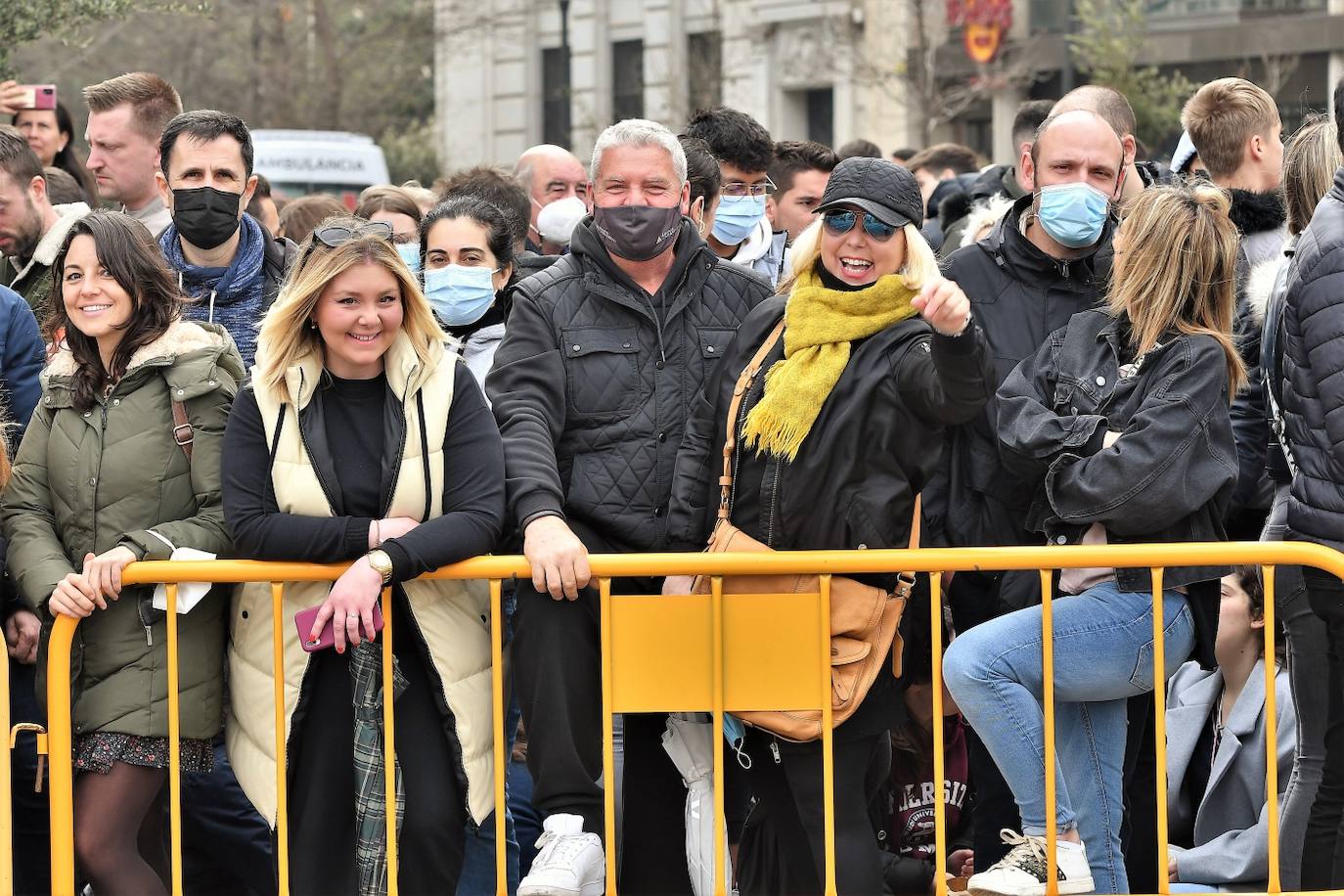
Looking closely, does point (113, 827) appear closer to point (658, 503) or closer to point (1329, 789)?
point (658, 503)

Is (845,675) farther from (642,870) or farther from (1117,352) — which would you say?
(1117,352)

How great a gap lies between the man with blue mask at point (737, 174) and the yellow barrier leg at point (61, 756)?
3090 millimetres

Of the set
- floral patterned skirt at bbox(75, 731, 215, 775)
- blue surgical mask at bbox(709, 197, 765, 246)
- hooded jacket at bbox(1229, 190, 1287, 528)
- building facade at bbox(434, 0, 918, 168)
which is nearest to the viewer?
floral patterned skirt at bbox(75, 731, 215, 775)

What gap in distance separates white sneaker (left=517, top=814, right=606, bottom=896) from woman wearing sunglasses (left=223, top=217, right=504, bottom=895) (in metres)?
0.22

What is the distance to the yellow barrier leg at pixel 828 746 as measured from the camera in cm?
432

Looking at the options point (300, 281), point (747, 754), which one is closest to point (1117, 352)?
point (747, 754)

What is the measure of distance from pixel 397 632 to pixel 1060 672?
1770mm

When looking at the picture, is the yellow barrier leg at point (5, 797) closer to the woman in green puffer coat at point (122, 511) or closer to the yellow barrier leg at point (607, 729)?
the woman in green puffer coat at point (122, 511)

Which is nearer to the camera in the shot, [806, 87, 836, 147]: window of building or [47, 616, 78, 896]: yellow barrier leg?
[47, 616, 78, 896]: yellow barrier leg

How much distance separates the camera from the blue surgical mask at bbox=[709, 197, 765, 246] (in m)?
6.61

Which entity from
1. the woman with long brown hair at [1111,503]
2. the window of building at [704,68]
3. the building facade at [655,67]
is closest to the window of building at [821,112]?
the building facade at [655,67]

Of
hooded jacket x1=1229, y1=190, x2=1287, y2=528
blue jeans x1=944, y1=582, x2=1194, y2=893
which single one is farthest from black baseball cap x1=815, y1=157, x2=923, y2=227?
hooded jacket x1=1229, y1=190, x2=1287, y2=528

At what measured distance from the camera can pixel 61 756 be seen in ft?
14.4

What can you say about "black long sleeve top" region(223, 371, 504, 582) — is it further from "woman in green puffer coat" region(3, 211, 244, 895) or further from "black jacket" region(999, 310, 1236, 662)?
"black jacket" region(999, 310, 1236, 662)
